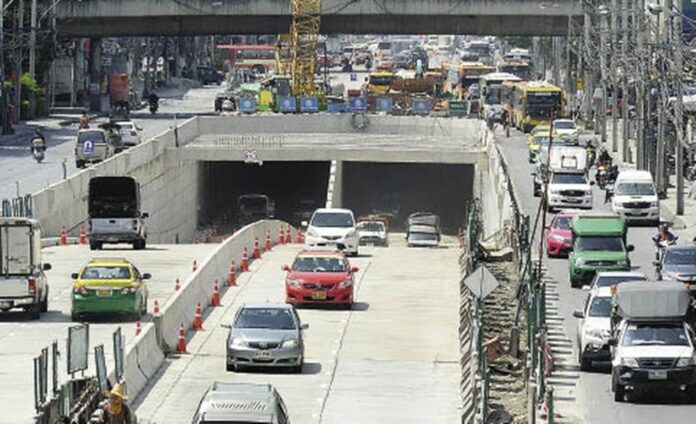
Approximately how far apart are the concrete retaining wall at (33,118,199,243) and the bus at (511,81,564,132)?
1790cm

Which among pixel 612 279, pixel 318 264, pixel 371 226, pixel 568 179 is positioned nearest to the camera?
pixel 612 279

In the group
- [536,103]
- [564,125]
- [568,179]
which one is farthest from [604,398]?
[536,103]

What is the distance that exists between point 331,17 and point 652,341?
341 ft

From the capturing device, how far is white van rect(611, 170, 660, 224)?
72938 millimetres

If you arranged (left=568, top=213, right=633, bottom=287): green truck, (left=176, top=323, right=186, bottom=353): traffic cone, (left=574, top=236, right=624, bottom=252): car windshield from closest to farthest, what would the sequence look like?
1. (left=176, top=323, right=186, bottom=353): traffic cone
2. (left=568, top=213, right=633, bottom=287): green truck
3. (left=574, top=236, right=624, bottom=252): car windshield

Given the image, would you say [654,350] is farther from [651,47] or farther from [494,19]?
[494,19]

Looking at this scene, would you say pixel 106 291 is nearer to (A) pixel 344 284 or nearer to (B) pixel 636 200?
(A) pixel 344 284

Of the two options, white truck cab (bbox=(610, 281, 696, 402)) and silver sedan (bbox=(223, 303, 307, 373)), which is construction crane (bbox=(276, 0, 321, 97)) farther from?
white truck cab (bbox=(610, 281, 696, 402))

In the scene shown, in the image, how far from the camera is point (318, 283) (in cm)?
5325

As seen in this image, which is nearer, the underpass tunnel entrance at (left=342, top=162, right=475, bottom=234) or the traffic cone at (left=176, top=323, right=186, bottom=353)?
the traffic cone at (left=176, top=323, right=186, bottom=353)

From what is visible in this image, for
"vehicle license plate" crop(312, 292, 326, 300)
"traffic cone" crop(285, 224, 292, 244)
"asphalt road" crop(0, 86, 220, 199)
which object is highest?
"vehicle license plate" crop(312, 292, 326, 300)

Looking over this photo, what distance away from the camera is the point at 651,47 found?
8725cm

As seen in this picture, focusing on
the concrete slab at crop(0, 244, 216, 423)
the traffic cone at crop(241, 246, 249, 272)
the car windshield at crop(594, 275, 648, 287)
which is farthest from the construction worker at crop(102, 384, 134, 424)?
the traffic cone at crop(241, 246, 249, 272)

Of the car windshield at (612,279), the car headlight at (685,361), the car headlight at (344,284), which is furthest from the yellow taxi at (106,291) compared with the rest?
the car headlight at (685,361)
